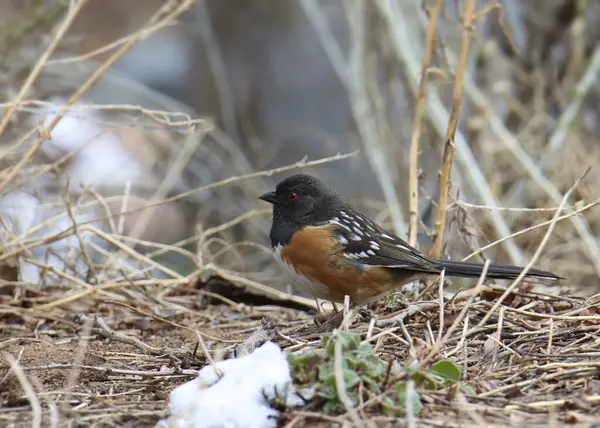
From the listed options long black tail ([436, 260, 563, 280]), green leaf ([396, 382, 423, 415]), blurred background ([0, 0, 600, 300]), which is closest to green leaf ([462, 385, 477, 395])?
green leaf ([396, 382, 423, 415])

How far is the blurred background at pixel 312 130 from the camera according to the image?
3.41 meters

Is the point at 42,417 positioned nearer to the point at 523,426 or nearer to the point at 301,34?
the point at 523,426

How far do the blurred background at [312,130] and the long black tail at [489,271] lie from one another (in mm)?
114

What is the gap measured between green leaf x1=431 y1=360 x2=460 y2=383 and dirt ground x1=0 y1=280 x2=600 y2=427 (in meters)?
0.03

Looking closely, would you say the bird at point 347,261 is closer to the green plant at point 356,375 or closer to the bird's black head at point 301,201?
the bird's black head at point 301,201

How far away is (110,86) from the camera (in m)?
6.20

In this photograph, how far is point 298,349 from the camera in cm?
209

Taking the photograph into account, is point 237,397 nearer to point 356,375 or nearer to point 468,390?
point 356,375

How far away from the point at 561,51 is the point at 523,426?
4271mm

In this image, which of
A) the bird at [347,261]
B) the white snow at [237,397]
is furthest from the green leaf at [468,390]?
the bird at [347,261]

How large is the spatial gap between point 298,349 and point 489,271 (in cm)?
79

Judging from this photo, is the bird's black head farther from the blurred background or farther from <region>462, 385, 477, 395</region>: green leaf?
<region>462, 385, 477, 395</region>: green leaf

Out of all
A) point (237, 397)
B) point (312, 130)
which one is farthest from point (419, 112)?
point (312, 130)

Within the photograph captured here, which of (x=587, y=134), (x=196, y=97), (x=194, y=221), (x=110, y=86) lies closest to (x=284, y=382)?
(x=587, y=134)
